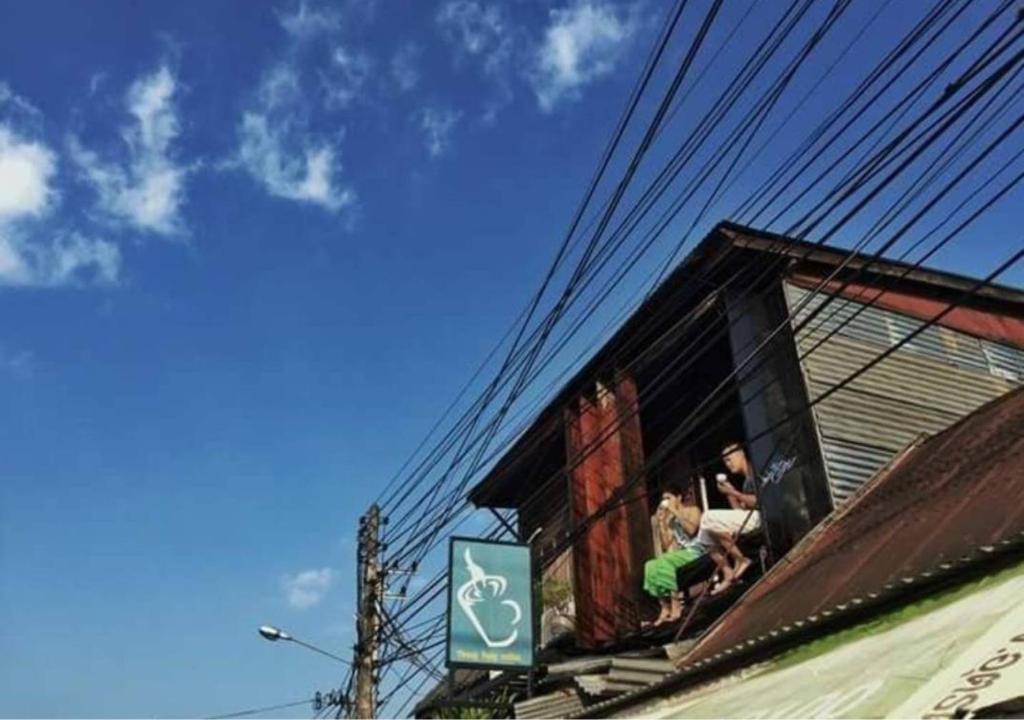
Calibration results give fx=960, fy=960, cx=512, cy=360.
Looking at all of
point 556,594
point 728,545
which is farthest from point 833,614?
point 556,594

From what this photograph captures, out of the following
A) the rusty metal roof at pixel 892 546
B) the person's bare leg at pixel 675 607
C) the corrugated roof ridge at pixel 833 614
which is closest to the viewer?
the corrugated roof ridge at pixel 833 614

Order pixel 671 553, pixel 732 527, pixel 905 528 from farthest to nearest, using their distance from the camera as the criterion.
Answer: pixel 671 553, pixel 732 527, pixel 905 528

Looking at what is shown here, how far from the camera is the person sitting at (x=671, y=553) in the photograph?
11320 millimetres

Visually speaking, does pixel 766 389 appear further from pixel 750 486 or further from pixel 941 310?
pixel 941 310

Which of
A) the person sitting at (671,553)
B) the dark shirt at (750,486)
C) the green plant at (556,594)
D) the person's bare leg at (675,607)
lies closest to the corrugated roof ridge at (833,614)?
the person's bare leg at (675,607)

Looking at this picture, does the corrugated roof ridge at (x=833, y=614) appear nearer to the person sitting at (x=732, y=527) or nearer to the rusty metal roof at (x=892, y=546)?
the rusty metal roof at (x=892, y=546)

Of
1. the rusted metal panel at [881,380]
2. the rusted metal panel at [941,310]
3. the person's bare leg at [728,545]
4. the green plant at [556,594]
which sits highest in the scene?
the rusted metal panel at [941,310]

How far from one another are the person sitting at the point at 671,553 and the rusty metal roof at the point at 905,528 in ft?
6.07

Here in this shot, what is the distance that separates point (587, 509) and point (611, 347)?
231cm

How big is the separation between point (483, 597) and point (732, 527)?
294 cm

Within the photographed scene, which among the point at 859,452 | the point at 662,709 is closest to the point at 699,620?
the point at 859,452

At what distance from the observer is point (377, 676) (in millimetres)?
14523

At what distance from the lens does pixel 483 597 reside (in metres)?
11.0

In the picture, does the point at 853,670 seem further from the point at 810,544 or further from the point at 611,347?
the point at 611,347
